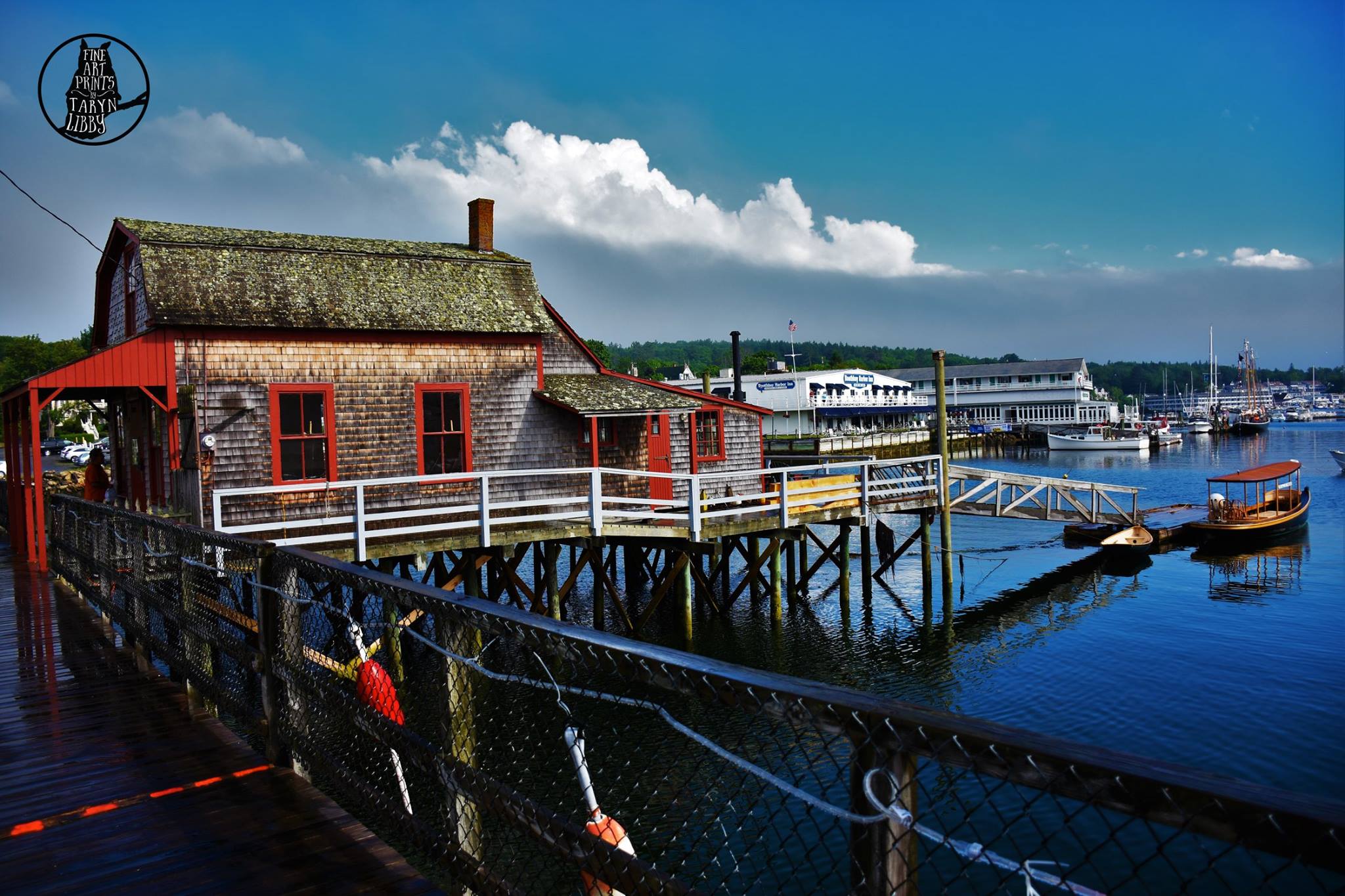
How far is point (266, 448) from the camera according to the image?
17391 millimetres

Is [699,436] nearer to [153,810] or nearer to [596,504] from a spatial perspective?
[596,504]

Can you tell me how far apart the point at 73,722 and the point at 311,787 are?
2.81m

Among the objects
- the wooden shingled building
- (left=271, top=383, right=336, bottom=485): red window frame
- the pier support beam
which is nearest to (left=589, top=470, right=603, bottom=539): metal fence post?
the wooden shingled building

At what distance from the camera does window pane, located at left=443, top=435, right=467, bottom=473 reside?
759 inches

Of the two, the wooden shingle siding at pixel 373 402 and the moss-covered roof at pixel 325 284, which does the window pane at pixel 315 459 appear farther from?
the moss-covered roof at pixel 325 284

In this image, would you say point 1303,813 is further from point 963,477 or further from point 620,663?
point 963,477

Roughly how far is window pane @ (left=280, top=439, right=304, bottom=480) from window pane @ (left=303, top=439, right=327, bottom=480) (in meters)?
0.07

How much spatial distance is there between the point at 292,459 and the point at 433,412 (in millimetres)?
2813

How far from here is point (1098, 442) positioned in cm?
8412

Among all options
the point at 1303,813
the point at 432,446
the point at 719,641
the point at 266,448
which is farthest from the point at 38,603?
Result: the point at 1303,813

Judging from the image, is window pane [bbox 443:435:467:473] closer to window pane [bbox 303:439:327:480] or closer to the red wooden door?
window pane [bbox 303:439:327:480]

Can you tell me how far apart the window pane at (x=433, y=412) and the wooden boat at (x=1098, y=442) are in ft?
252

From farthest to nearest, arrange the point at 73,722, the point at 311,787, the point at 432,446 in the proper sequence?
the point at 432,446
the point at 73,722
the point at 311,787

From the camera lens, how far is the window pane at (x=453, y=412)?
63.4 ft
